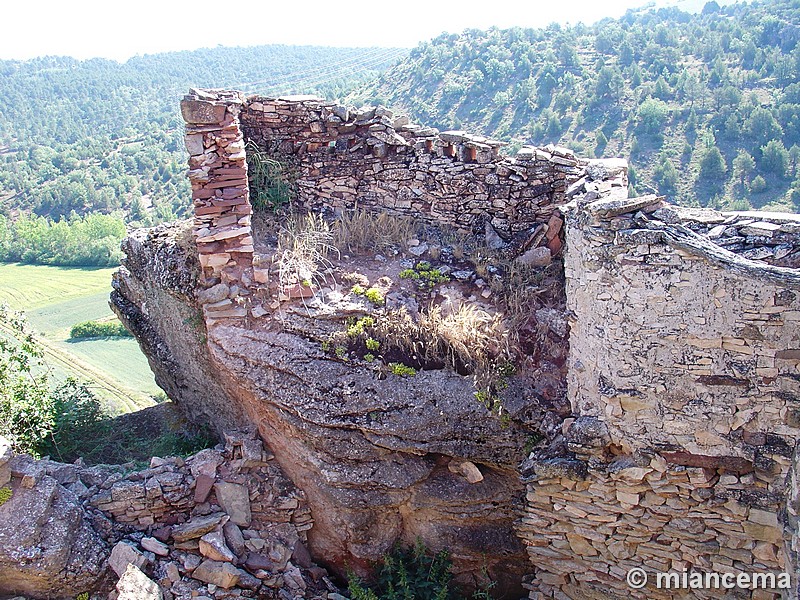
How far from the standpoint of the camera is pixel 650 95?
2273 cm

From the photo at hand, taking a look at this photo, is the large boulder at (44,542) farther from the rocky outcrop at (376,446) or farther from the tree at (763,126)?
the tree at (763,126)

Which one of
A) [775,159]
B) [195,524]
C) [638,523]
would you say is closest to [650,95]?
[775,159]

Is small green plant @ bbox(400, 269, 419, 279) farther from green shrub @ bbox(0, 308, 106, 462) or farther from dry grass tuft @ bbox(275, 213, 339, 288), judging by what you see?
green shrub @ bbox(0, 308, 106, 462)

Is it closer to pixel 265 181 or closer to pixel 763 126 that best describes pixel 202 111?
pixel 265 181

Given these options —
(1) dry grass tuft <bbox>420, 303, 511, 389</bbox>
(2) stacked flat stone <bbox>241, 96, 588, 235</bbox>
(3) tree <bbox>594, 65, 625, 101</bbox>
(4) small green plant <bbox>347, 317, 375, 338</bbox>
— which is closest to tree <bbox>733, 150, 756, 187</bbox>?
(3) tree <bbox>594, 65, 625, 101</bbox>

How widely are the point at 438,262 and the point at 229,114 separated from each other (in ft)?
8.61

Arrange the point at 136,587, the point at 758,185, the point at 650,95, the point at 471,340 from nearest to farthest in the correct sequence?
the point at 136,587 → the point at 471,340 → the point at 758,185 → the point at 650,95

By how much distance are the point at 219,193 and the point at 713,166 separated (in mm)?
15331

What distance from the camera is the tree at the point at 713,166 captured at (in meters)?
17.8

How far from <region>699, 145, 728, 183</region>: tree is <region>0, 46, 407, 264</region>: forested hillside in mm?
16149

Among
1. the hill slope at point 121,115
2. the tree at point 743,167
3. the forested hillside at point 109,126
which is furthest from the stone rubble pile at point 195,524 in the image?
the hill slope at point 121,115

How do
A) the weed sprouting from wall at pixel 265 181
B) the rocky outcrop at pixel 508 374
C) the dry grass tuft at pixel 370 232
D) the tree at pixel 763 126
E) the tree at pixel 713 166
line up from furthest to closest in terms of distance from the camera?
the tree at pixel 763 126, the tree at pixel 713 166, the weed sprouting from wall at pixel 265 181, the dry grass tuft at pixel 370 232, the rocky outcrop at pixel 508 374

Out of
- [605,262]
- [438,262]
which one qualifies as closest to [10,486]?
[438,262]

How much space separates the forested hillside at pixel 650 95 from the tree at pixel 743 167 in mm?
34
